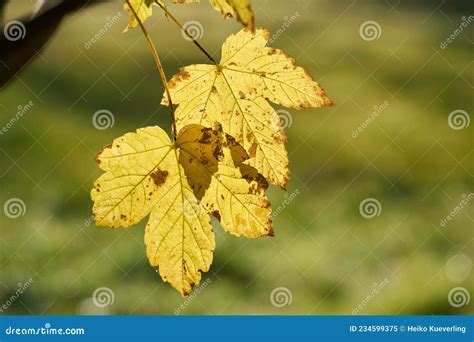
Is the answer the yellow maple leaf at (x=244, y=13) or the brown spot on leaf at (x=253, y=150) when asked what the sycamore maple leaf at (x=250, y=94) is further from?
the yellow maple leaf at (x=244, y=13)

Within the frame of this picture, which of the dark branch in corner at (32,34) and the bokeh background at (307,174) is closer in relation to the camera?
the dark branch in corner at (32,34)

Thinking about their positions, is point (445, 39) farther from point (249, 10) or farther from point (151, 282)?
point (249, 10)

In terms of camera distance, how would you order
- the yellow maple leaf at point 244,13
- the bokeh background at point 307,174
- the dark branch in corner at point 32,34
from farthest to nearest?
1. the bokeh background at point 307,174
2. the dark branch in corner at point 32,34
3. the yellow maple leaf at point 244,13

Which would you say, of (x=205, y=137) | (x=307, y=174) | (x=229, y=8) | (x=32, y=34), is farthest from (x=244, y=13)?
(x=307, y=174)

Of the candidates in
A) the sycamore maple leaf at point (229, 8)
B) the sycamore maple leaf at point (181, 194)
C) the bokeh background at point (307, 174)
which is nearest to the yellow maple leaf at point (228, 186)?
the sycamore maple leaf at point (181, 194)

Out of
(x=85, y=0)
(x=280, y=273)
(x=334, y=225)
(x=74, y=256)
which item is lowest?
(x=74, y=256)

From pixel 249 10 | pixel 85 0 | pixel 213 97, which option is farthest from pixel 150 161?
pixel 249 10
